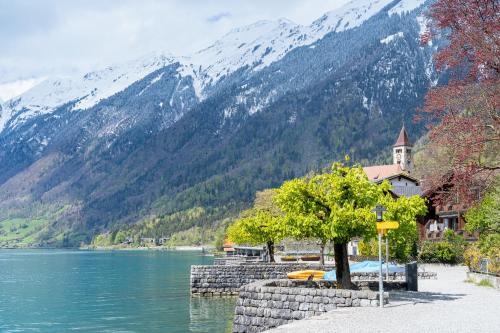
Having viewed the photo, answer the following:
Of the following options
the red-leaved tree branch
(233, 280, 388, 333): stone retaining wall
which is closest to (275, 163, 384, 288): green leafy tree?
(233, 280, 388, 333): stone retaining wall

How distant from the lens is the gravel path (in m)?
24.1

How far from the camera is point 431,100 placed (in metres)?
24.2

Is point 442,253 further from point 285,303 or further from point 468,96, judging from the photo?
point 468,96

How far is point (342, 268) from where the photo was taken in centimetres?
3784

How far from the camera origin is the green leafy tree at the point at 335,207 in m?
35.4

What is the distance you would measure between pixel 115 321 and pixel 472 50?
42.1 meters

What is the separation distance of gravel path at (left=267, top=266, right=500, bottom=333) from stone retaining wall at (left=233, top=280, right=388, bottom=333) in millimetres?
1746

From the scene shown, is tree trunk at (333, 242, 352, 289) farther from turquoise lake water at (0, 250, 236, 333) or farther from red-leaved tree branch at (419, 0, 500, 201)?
red-leaved tree branch at (419, 0, 500, 201)

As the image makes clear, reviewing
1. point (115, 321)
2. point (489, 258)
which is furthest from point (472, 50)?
point (115, 321)

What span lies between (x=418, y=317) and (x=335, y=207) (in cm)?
987

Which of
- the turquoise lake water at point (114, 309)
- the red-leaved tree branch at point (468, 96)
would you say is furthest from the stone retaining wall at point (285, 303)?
the turquoise lake water at point (114, 309)

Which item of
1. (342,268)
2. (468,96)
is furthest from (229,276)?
(468,96)

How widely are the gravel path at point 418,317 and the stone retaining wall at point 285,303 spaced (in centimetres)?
175

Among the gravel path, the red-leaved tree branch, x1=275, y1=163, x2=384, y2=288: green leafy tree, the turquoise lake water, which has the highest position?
the red-leaved tree branch
